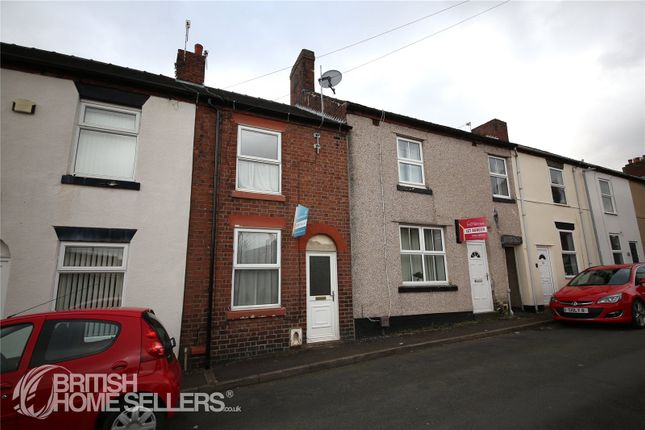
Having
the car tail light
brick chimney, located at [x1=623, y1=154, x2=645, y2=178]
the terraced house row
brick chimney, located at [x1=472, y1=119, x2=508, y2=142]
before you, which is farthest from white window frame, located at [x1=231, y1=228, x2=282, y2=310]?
brick chimney, located at [x1=623, y1=154, x2=645, y2=178]

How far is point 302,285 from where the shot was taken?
7.43 m

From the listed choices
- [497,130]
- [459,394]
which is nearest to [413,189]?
[459,394]

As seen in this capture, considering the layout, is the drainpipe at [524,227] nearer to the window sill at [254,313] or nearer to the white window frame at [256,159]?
the window sill at [254,313]

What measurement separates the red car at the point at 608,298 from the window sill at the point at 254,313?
7513 millimetres

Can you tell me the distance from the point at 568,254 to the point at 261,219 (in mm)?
12606

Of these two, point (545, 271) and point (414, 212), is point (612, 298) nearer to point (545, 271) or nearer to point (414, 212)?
point (545, 271)

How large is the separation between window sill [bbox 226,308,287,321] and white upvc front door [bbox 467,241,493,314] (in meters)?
6.13

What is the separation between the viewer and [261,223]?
725cm

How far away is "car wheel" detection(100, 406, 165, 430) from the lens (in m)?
3.25

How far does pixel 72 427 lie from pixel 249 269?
416 centimetres

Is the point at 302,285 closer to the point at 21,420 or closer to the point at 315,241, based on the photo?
the point at 315,241

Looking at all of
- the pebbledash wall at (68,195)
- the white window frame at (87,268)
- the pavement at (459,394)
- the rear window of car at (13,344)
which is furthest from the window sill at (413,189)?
the rear window of car at (13,344)

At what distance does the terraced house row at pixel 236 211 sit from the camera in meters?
5.79

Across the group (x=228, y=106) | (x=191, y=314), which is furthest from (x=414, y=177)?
(x=191, y=314)
